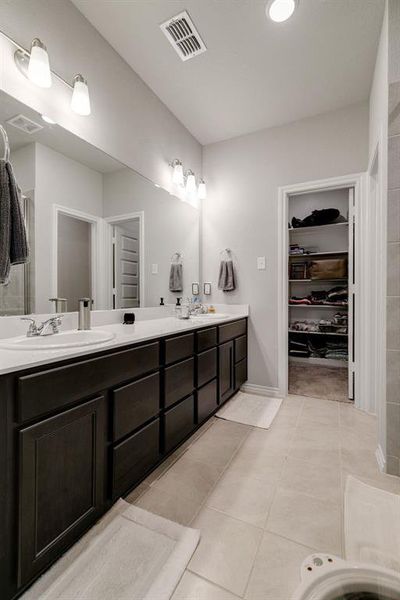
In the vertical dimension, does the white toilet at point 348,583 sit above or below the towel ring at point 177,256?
below

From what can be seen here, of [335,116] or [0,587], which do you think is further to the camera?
[335,116]

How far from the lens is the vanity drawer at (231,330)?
7.42 ft

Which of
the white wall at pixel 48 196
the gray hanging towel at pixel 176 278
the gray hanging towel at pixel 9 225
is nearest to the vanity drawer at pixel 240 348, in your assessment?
the gray hanging towel at pixel 176 278

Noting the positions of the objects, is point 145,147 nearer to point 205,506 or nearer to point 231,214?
point 231,214

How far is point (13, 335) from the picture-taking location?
137 cm

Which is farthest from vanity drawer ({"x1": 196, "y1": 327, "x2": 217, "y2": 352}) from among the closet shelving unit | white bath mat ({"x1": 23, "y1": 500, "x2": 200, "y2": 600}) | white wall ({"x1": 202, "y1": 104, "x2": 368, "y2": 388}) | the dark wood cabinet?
the closet shelving unit

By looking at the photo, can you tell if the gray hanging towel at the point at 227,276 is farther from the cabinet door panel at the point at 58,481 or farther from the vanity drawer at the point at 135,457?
the cabinet door panel at the point at 58,481

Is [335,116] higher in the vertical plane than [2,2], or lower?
higher

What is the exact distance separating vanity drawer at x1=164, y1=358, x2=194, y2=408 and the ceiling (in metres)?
2.12

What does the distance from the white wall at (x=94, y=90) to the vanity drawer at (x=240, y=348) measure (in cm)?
158

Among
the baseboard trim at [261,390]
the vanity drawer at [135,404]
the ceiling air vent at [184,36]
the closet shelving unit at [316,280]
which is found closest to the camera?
the vanity drawer at [135,404]

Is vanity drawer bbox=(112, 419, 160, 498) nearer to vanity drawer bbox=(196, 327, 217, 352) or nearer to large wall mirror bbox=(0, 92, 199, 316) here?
vanity drawer bbox=(196, 327, 217, 352)

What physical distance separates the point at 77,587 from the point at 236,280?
245 centimetres

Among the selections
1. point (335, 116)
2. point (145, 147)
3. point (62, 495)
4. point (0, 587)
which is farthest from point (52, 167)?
point (335, 116)
